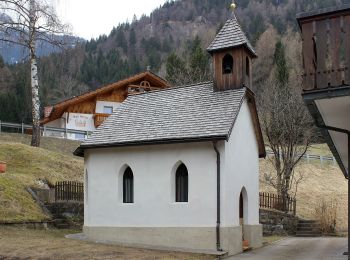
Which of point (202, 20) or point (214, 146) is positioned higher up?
point (202, 20)

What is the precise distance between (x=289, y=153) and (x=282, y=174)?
5.94ft

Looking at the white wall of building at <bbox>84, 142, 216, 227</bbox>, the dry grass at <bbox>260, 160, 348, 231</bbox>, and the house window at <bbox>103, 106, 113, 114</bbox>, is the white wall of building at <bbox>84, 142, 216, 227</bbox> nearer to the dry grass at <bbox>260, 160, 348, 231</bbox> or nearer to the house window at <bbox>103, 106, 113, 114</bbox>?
the dry grass at <bbox>260, 160, 348, 231</bbox>

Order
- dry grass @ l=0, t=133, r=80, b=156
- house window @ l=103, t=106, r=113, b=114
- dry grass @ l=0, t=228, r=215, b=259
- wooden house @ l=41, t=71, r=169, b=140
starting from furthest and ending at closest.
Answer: house window @ l=103, t=106, r=113, b=114, wooden house @ l=41, t=71, r=169, b=140, dry grass @ l=0, t=133, r=80, b=156, dry grass @ l=0, t=228, r=215, b=259

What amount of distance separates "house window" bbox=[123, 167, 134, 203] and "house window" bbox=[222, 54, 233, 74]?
5465mm

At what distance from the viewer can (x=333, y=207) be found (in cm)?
2902

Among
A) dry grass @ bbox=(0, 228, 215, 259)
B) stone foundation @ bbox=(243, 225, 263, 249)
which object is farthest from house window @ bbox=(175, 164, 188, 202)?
stone foundation @ bbox=(243, 225, 263, 249)

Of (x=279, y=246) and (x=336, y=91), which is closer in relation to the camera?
(x=336, y=91)

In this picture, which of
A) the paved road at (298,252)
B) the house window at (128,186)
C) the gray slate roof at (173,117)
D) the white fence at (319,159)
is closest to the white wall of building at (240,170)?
the gray slate roof at (173,117)

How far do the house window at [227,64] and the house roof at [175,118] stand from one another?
0.93 m

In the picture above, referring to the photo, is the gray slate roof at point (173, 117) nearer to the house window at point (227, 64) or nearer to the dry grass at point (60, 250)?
the house window at point (227, 64)

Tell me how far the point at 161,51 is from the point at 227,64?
7713cm

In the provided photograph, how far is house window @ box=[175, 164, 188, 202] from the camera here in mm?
17531

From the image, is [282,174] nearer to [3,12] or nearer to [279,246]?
[279,246]

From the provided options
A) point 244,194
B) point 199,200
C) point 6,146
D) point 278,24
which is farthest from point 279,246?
point 278,24
